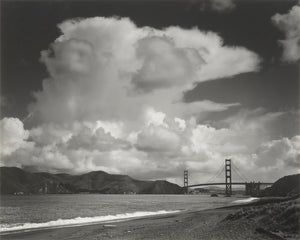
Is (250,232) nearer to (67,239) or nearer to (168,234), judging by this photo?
(168,234)

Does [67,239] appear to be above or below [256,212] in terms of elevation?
below

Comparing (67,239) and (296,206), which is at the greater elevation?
(296,206)

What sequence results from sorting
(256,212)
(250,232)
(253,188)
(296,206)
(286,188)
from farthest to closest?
(286,188) → (253,188) → (256,212) → (296,206) → (250,232)

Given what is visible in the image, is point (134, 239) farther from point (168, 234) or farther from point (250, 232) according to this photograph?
point (250, 232)

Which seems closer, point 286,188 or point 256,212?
point 256,212

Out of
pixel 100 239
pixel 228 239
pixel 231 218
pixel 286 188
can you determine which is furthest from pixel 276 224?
pixel 286 188

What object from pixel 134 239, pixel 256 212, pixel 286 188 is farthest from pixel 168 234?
pixel 286 188

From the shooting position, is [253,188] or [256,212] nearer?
[256,212]

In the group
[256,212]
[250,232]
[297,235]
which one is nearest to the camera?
[297,235]

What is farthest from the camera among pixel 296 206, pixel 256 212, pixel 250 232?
pixel 256 212
